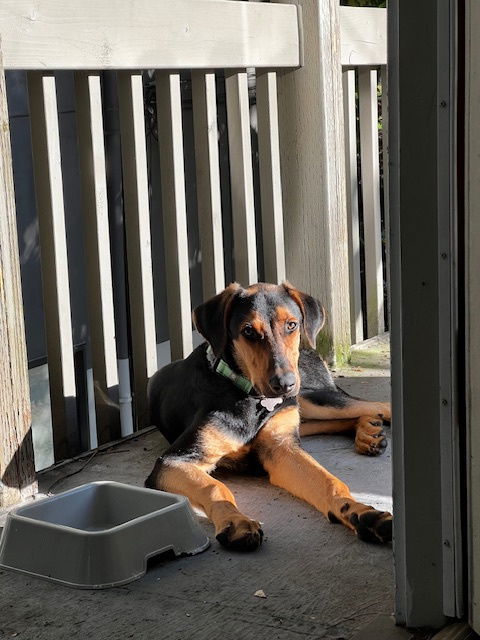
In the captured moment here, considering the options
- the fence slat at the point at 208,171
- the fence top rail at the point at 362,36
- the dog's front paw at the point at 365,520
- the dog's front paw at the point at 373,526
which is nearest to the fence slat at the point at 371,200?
the fence top rail at the point at 362,36

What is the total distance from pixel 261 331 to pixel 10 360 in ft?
3.13

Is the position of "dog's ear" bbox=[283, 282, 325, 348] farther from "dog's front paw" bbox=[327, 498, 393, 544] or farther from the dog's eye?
Result: "dog's front paw" bbox=[327, 498, 393, 544]

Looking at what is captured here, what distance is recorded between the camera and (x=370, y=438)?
432 cm

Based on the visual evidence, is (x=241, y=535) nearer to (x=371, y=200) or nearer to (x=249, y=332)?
(x=249, y=332)

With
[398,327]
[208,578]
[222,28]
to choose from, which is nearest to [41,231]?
[222,28]

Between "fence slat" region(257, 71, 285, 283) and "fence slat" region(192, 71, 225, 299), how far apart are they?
404 mm

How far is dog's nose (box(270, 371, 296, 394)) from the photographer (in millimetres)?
3891

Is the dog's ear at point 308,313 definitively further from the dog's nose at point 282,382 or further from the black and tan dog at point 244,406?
the dog's nose at point 282,382

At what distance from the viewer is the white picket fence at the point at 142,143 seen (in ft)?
13.6

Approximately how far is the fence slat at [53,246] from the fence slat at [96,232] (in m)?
0.21

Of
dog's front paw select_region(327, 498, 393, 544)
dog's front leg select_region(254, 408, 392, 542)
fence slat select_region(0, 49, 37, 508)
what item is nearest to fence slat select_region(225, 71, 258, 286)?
dog's front leg select_region(254, 408, 392, 542)

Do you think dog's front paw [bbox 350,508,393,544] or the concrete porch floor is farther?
dog's front paw [bbox 350,508,393,544]

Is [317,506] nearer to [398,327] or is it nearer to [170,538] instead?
[170,538]

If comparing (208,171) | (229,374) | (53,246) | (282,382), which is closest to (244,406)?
(229,374)
